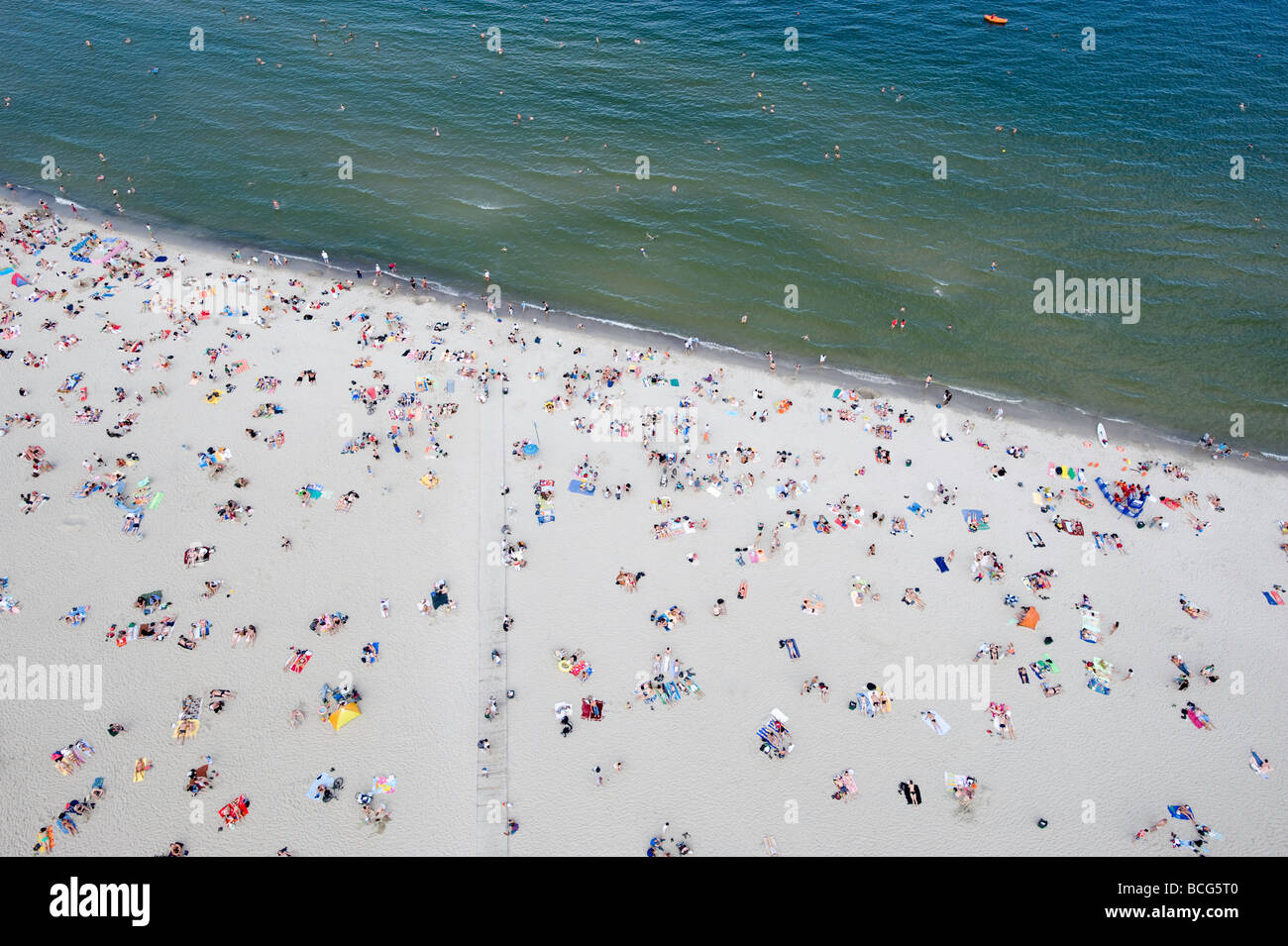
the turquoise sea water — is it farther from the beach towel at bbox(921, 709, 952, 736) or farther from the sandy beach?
the beach towel at bbox(921, 709, 952, 736)

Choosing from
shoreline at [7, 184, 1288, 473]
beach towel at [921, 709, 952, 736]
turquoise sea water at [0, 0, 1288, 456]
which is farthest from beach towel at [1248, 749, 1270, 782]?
turquoise sea water at [0, 0, 1288, 456]

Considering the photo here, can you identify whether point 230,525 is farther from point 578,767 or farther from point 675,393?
point 675,393

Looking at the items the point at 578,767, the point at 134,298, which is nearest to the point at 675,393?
the point at 578,767

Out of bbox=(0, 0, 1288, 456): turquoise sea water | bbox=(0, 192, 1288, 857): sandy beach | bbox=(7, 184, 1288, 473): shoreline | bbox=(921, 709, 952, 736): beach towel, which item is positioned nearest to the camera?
bbox=(0, 192, 1288, 857): sandy beach

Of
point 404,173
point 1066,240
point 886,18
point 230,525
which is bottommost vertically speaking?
point 230,525

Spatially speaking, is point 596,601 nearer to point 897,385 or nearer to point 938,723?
point 938,723

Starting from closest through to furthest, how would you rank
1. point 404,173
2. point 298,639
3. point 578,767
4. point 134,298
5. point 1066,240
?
point 578,767
point 298,639
point 134,298
point 1066,240
point 404,173

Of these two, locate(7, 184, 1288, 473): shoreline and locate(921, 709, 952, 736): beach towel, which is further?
locate(7, 184, 1288, 473): shoreline
